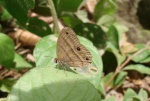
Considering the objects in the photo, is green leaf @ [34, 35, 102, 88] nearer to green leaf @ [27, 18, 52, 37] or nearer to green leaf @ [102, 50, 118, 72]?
green leaf @ [27, 18, 52, 37]

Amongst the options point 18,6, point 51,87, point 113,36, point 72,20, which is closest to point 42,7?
point 72,20

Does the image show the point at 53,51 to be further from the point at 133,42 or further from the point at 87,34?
the point at 133,42

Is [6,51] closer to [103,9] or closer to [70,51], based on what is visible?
[70,51]

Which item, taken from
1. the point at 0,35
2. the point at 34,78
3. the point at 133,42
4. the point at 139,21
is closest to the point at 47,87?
the point at 34,78

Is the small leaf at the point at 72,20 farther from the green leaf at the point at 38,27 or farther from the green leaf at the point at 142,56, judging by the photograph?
the green leaf at the point at 142,56

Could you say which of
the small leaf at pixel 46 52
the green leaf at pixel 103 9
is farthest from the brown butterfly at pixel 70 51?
the green leaf at pixel 103 9

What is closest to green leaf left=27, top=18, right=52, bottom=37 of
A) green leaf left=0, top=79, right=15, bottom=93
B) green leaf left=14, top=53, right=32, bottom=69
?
green leaf left=14, top=53, right=32, bottom=69
